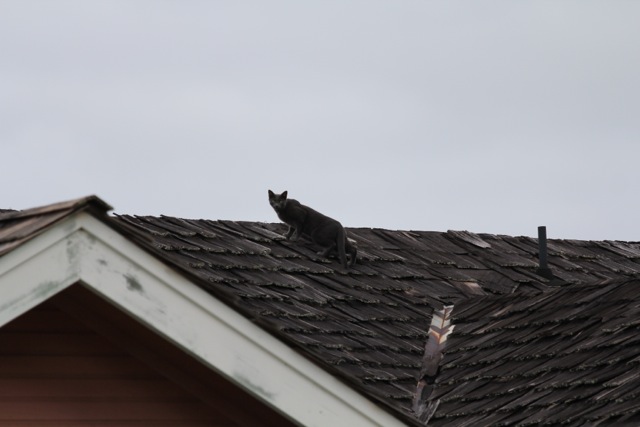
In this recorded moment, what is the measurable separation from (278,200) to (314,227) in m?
1.81

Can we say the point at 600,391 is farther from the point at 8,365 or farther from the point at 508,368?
A: the point at 8,365

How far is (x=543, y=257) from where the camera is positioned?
1285cm

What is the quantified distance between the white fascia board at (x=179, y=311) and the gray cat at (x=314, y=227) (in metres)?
7.20

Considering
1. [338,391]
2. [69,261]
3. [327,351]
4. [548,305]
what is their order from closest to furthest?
[69,261]
[338,391]
[327,351]
[548,305]

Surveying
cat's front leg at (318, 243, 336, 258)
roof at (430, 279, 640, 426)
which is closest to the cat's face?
cat's front leg at (318, 243, 336, 258)

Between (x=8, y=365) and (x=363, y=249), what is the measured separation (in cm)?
800

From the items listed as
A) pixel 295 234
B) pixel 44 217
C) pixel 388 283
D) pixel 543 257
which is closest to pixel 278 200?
pixel 295 234

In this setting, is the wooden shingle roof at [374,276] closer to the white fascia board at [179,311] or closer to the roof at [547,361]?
the roof at [547,361]

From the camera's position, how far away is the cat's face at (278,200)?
14.7 metres

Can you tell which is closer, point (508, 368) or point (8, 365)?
point (8, 365)

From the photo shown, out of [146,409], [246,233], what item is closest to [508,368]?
[246,233]

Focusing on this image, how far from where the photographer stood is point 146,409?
194 inches

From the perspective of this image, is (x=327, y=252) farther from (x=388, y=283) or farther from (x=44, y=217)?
(x=44, y=217)

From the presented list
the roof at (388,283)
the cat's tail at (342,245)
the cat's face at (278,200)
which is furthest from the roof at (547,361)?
the cat's face at (278,200)
